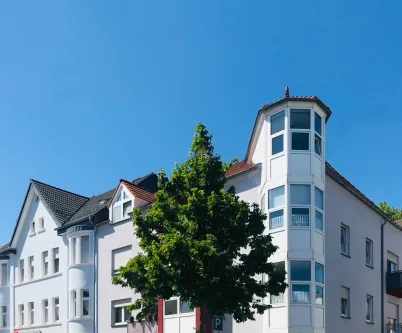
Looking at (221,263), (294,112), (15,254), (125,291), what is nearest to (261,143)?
(294,112)

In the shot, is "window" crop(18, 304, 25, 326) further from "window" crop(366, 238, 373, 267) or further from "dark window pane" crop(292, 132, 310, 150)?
"dark window pane" crop(292, 132, 310, 150)

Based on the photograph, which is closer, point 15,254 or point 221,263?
point 221,263

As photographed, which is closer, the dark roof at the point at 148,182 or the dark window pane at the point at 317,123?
the dark window pane at the point at 317,123

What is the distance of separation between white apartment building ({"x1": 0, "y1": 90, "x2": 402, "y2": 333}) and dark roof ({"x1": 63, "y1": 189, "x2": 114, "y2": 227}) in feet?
0.46

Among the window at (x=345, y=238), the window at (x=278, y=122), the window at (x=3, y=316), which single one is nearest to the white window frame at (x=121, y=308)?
the window at (x=345, y=238)

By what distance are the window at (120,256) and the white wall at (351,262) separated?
10.6 meters

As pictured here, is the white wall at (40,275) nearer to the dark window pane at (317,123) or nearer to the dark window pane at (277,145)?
the dark window pane at (277,145)

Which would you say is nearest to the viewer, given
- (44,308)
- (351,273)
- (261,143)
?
(261,143)

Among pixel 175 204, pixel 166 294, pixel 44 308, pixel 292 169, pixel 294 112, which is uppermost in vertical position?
pixel 294 112

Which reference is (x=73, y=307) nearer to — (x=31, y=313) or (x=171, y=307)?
(x=31, y=313)

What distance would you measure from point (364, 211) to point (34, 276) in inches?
819

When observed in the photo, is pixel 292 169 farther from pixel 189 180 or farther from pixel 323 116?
pixel 189 180

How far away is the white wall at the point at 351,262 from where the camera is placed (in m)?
24.5

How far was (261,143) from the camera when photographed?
81.8ft
